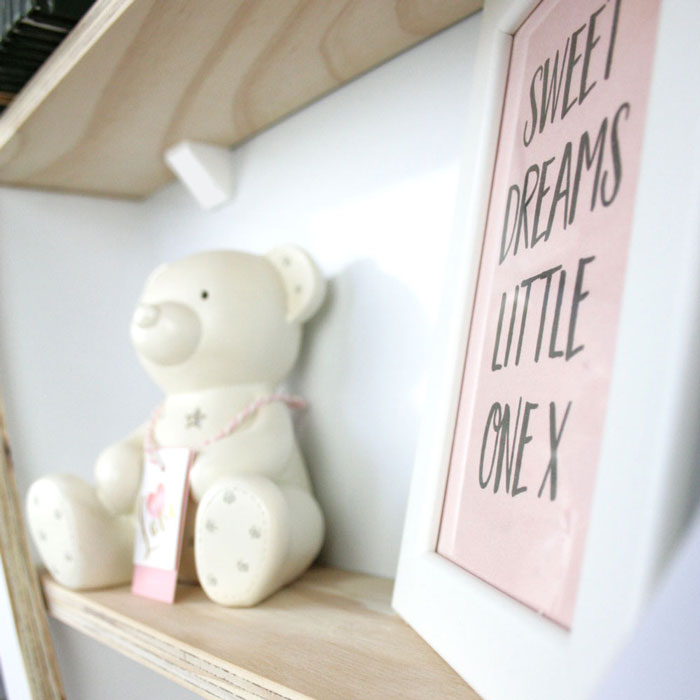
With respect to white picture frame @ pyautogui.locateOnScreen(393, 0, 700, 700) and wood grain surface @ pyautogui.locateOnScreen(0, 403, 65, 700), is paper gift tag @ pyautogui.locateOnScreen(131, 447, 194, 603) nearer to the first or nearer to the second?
wood grain surface @ pyautogui.locateOnScreen(0, 403, 65, 700)

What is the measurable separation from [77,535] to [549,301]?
484 mm

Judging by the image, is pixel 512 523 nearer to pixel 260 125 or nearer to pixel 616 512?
pixel 616 512

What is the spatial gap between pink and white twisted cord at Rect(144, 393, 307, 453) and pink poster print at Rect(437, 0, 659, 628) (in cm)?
26

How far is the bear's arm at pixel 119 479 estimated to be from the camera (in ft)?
2.35

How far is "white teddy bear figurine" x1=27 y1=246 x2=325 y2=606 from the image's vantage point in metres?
0.67

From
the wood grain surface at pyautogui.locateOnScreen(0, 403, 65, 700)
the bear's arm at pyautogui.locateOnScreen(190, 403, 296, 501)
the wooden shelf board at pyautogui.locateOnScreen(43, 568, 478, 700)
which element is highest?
the bear's arm at pyautogui.locateOnScreen(190, 403, 296, 501)

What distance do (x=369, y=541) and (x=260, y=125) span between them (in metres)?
0.47

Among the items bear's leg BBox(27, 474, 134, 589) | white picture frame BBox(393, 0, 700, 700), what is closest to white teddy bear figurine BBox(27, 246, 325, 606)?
bear's leg BBox(27, 474, 134, 589)

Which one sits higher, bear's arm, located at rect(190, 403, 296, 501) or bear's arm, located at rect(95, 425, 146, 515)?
bear's arm, located at rect(190, 403, 296, 501)

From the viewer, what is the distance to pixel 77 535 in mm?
679

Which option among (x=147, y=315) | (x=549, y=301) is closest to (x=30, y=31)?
(x=147, y=315)

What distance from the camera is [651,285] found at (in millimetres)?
302

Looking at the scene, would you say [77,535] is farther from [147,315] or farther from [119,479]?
[147,315]

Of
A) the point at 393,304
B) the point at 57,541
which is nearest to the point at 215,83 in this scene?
the point at 393,304
